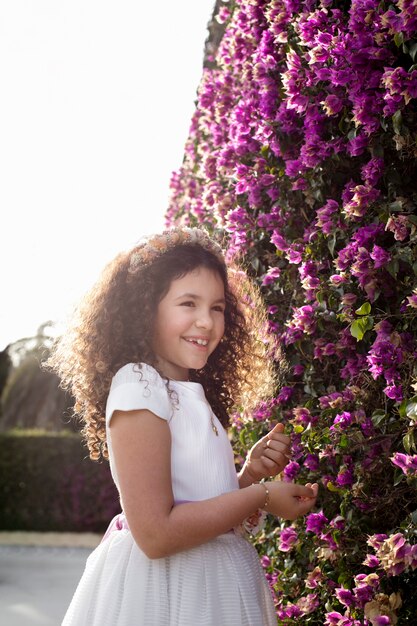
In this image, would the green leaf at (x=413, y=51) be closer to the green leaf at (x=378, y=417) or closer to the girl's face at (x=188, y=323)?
the girl's face at (x=188, y=323)

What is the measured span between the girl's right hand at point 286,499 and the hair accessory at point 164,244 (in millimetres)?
593

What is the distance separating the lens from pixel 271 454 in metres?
1.98

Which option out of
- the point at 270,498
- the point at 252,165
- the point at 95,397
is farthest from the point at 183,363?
the point at 252,165

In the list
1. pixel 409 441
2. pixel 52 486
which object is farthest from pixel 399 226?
pixel 52 486

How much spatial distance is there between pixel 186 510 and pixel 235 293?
2.44ft

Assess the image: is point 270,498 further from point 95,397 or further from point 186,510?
point 95,397

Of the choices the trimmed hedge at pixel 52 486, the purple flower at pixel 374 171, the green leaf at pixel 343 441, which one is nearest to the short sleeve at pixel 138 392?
the green leaf at pixel 343 441

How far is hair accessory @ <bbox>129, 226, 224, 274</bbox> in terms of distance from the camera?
6.61 ft

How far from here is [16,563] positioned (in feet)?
27.1

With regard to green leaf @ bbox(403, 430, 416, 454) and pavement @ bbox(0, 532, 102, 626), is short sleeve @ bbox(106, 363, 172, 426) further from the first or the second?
pavement @ bbox(0, 532, 102, 626)

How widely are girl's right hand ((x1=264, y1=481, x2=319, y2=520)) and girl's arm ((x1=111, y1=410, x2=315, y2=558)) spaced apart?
0.27 ft

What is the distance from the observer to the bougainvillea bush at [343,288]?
6.53ft

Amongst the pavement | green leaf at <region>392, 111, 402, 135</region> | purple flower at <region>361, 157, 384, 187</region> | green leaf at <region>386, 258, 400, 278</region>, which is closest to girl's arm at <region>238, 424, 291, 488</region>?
green leaf at <region>386, 258, 400, 278</region>

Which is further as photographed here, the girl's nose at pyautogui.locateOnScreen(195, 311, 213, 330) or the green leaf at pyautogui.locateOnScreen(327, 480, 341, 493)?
the green leaf at pyautogui.locateOnScreen(327, 480, 341, 493)
